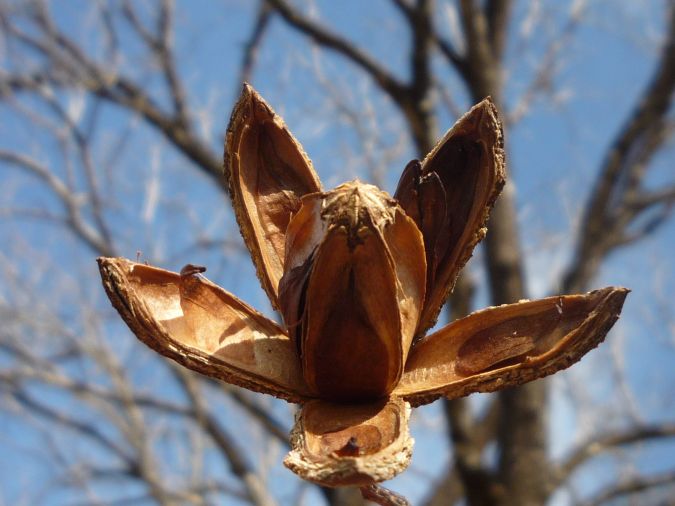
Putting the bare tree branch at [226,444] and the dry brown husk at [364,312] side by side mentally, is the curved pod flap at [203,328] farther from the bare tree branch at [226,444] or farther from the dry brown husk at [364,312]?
the bare tree branch at [226,444]

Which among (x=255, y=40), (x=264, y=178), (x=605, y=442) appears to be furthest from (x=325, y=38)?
(x=264, y=178)

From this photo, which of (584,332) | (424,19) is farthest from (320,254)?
(424,19)

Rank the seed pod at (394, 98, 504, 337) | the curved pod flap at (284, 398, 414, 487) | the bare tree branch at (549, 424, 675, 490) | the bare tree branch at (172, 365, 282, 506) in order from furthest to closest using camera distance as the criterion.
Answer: the bare tree branch at (172, 365, 282, 506) < the bare tree branch at (549, 424, 675, 490) < the seed pod at (394, 98, 504, 337) < the curved pod flap at (284, 398, 414, 487)

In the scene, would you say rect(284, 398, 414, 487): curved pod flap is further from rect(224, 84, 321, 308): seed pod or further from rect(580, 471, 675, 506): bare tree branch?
rect(580, 471, 675, 506): bare tree branch

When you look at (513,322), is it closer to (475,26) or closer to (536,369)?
(536,369)

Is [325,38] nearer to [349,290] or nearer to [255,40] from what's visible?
[255,40]

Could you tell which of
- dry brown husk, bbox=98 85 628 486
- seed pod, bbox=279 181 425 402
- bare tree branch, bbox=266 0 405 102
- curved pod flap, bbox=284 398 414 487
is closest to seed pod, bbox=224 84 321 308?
dry brown husk, bbox=98 85 628 486

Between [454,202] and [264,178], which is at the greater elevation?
[264,178]
